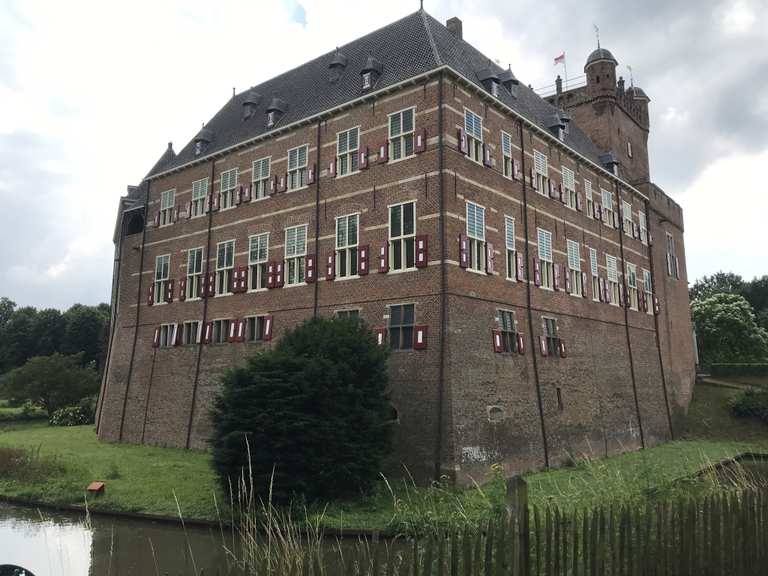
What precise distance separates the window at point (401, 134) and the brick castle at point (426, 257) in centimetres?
6

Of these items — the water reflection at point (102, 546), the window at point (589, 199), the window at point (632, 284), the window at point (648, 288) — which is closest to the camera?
the water reflection at point (102, 546)

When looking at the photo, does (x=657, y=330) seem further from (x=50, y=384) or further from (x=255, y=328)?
(x=50, y=384)

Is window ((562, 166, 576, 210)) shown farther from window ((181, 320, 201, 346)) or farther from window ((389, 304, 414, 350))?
window ((181, 320, 201, 346))

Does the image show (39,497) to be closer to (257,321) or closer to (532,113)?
(257,321)

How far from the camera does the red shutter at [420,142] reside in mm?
16812

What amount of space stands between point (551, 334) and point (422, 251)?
6.33 m

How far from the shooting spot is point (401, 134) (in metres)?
17.5

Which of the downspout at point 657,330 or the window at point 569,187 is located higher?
the window at point 569,187

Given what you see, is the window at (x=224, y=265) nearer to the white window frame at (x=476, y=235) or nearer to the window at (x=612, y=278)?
the white window frame at (x=476, y=235)

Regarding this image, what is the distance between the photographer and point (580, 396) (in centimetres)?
2048

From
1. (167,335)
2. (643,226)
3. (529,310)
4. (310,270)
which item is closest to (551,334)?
(529,310)

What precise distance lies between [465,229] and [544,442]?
7.05 metres

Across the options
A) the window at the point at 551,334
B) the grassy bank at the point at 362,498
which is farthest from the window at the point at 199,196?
the window at the point at 551,334

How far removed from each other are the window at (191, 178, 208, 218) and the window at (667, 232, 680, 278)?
22713mm
